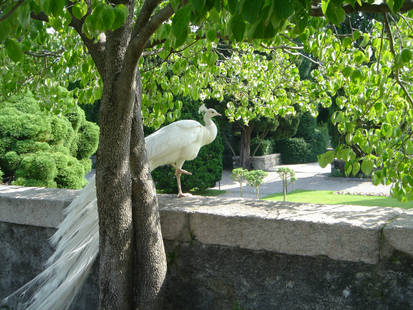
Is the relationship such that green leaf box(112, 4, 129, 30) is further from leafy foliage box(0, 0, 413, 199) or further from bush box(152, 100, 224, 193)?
bush box(152, 100, 224, 193)

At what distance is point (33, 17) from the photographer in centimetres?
242

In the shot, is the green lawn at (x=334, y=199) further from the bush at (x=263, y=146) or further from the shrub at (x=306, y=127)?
the shrub at (x=306, y=127)

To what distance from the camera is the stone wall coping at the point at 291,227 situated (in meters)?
2.29

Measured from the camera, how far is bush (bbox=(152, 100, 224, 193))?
12211 mm

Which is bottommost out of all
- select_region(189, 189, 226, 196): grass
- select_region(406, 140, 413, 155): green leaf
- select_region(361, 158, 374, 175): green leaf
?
select_region(189, 189, 226, 196): grass

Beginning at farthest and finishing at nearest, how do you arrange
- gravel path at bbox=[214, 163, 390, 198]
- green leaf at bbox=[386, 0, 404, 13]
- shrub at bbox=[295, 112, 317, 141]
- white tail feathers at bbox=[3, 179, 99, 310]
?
shrub at bbox=[295, 112, 317, 141], gravel path at bbox=[214, 163, 390, 198], white tail feathers at bbox=[3, 179, 99, 310], green leaf at bbox=[386, 0, 404, 13]

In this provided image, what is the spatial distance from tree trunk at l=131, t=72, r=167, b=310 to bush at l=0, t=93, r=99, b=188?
3258 mm

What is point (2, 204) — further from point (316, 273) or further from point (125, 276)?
point (316, 273)

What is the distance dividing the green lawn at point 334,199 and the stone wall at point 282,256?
889 cm

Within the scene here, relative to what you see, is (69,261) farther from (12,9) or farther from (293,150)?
(293,150)

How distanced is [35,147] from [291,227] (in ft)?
14.6

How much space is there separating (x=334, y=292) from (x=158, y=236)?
1.09m

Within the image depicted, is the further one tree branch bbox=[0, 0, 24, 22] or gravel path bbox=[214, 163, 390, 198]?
gravel path bbox=[214, 163, 390, 198]

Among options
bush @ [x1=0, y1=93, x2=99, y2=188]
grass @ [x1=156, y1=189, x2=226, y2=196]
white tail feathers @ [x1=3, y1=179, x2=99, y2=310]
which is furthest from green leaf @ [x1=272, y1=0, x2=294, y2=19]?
grass @ [x1=156, y1=189, x2=226, y2=196]
